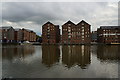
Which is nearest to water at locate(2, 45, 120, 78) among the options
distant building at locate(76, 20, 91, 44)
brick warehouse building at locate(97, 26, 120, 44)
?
distant building at locate(76, 20, 91, 44)

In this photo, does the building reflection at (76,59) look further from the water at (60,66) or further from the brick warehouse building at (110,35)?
the brick warehouse building at (110,35)

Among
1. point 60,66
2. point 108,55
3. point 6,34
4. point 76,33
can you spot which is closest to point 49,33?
point 76,33

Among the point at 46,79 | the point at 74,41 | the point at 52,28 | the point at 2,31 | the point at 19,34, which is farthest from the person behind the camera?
the point at 19,34

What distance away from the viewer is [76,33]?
79.6m

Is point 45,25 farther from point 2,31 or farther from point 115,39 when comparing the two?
point 115,39

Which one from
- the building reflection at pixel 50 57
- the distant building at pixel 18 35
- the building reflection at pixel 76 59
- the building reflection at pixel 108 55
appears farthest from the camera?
the distant building at pixel 18 35

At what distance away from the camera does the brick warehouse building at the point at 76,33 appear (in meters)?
78.6

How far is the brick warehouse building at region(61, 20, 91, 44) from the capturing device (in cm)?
7856

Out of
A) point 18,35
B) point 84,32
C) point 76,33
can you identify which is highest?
point 84,32

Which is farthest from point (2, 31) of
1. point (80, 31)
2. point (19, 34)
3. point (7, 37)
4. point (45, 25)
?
point (80, 31)

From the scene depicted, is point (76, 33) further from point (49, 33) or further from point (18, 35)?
point (18, 35)

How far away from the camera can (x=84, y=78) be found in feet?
32.4

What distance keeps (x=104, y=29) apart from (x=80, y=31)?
20786mm

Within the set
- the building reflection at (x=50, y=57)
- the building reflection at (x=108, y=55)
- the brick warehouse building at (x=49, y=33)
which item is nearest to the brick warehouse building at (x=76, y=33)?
the brick warehouse building at (x=49, y=33)
